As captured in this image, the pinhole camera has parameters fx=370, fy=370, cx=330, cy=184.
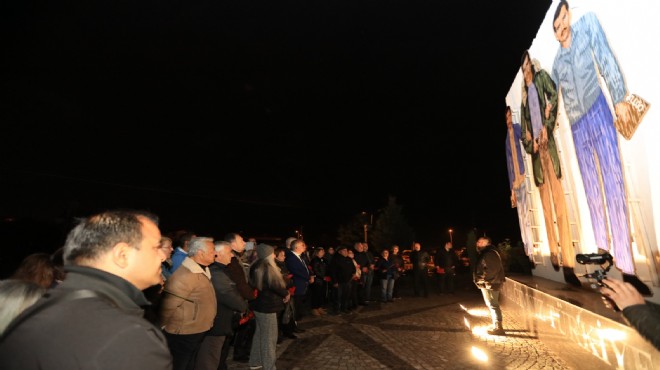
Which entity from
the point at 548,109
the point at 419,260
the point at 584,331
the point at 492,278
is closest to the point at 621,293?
the point at 584,331

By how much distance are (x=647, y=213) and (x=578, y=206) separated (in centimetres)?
286

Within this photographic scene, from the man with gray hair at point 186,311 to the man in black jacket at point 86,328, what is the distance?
2.40m

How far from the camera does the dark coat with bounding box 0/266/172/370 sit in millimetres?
1328

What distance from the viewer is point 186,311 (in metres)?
3.96

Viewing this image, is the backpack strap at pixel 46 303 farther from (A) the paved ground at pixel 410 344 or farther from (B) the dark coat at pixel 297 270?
(B) the dark coat at pixel 297 270

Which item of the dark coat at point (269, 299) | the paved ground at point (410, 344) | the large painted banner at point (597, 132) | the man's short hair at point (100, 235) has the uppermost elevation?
the large painted banner at point (597, 132)

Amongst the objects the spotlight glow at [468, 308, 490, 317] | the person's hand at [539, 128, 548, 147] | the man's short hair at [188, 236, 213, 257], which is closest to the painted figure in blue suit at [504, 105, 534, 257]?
the person's hand at [539, 128, 548, 147]

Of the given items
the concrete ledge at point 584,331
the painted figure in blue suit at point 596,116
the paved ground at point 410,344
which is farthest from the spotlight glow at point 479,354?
the painted figure in blue suit at point 596,116

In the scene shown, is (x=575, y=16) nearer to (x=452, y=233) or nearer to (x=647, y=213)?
(x=647, y=213)

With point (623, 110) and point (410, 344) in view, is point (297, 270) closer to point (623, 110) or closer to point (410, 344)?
point (410, 344)

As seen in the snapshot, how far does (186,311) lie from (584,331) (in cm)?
507

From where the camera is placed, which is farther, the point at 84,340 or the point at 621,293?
the point at 621,293

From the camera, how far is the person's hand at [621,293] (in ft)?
8.28

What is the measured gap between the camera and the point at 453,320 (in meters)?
9.56
